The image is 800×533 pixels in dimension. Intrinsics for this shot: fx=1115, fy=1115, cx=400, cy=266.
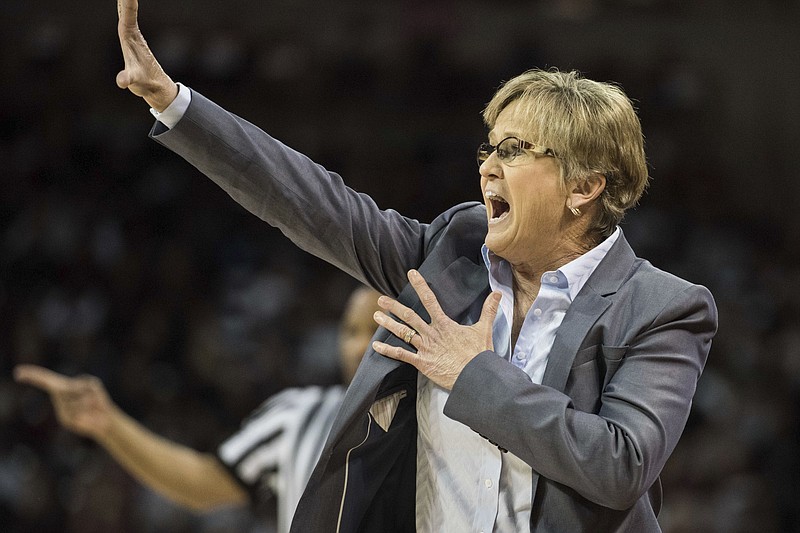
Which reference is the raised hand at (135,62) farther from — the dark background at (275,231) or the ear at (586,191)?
the dark background at (275,231)

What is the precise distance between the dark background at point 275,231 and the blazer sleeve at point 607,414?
11.8 ft

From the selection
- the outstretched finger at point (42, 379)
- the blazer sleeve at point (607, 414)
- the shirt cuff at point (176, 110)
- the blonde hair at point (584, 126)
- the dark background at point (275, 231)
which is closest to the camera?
the blazer sleeve at point (607, 414)

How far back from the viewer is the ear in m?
1.96

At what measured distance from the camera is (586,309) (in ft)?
6.10

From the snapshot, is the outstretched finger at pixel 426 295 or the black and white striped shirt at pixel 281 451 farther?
the black and white striped shirt at pixel 281 451

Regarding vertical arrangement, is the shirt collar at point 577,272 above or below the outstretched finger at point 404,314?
above

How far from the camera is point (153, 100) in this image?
1.78m

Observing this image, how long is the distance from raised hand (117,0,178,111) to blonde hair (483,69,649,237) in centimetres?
59

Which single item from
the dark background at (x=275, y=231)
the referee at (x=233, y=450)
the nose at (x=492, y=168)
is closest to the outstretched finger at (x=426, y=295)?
the nose at (x=492, y=168)

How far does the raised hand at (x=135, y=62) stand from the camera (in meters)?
1.73

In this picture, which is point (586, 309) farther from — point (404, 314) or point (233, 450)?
point (233, 450)

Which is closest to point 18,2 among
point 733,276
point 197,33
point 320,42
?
point 197,33

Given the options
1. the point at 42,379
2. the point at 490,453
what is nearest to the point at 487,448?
the point at 490,453

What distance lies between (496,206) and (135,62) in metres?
0.66
